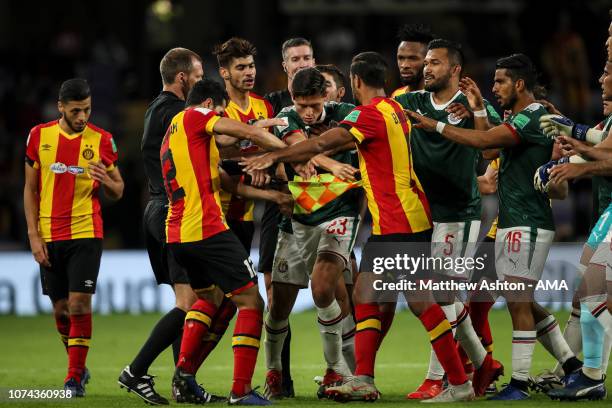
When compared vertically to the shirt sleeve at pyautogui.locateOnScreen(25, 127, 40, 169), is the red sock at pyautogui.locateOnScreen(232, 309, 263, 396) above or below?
below

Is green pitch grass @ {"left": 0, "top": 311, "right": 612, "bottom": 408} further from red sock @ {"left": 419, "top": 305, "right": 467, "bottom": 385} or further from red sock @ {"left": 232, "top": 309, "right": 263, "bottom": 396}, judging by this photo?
red sock @ {"left": 232, "top": 309, "right": 263, "bottom": 396}

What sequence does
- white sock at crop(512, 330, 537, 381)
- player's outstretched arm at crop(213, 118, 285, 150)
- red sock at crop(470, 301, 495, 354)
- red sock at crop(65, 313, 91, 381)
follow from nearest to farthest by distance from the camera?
player's outstretched arm at crop(213, 118, 285, 150)
white sock at crop(512, 330, 537, 381)
red sock at crop(65, 313, 91, 381)
red sock at crop(470, 301, 495, 354)

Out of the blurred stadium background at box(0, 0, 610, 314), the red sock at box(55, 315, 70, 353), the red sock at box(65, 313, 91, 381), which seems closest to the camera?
the red sock at box(65, 313, 91, 381)

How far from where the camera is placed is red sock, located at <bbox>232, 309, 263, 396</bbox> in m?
7.32

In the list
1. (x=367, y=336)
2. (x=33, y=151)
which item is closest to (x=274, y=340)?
(x=367, y=336)

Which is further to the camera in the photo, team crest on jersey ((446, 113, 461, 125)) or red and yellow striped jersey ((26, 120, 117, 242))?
red and yellow striped jersey ((26, 120, 117, 242))

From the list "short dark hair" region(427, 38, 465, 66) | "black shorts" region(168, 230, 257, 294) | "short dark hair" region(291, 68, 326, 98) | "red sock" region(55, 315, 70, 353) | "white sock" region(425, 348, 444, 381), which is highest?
"short dark hair" region(427, 38, 465, 66)

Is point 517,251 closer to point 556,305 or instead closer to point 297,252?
point 297,252

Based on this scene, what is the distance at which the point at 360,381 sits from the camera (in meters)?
7.47

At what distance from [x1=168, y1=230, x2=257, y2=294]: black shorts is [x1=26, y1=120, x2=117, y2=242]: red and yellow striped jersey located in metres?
1.42

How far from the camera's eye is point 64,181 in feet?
28.6

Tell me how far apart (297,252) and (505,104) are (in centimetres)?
174

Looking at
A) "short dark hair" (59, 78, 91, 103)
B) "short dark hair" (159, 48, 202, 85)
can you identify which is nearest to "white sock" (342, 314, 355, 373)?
"short dark hair" (159, 48, 202, 85)

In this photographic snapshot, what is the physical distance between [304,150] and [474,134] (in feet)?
3.61
